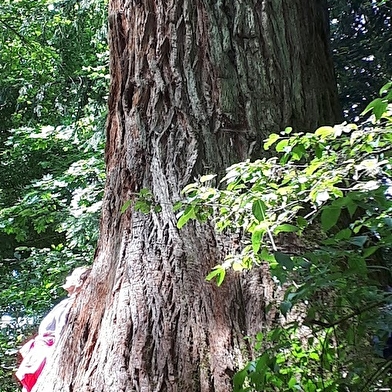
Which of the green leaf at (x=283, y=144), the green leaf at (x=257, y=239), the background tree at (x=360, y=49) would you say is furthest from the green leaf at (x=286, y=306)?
the background tree at (x=360, y=49)

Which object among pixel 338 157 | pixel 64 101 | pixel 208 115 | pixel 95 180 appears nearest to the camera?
pixel 338 157

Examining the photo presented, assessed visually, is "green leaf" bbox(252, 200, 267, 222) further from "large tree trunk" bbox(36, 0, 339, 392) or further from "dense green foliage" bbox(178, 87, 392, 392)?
"large tree trunk" bbox(36, 0, 339, 392)

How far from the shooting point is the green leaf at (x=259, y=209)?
1243 mm

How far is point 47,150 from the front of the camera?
7.80 metres

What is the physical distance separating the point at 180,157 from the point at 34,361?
48.8 inches

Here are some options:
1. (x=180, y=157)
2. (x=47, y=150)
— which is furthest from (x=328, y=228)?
(x=47, y=150)

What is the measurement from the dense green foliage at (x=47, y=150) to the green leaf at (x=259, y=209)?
3698mm

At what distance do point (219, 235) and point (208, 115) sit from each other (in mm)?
490

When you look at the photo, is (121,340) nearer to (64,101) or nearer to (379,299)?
(379,299)

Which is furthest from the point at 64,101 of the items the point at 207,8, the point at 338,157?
the point at 338,157

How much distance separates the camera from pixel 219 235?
198 cm

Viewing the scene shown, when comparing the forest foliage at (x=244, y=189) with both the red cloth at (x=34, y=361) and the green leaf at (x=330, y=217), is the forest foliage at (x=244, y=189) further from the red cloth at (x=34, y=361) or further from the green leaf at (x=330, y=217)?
the red cloth at (x=34, y=361)

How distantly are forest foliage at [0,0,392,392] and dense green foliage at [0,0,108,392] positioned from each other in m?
0.02

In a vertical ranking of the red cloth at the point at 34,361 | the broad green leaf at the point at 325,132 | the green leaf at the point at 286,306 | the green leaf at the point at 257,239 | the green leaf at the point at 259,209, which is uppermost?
the broad green leaf at the point at 325,132
